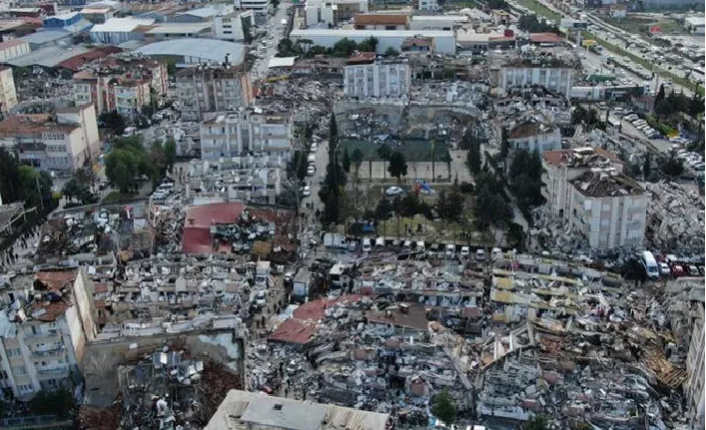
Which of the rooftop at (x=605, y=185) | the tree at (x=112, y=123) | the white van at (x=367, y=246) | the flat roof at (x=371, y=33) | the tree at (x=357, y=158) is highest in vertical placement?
the flat roof at (x=371, y=33)

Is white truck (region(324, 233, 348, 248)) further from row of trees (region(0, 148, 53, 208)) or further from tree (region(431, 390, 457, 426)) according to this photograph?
row of trees (region(0, 148, 53, 208))

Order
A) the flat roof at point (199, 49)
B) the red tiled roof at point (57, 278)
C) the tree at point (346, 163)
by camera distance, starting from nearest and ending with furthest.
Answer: the red tiled roof at point (57, 278)
the tree at point (346, 163)
the flat roof at point (199, 49)

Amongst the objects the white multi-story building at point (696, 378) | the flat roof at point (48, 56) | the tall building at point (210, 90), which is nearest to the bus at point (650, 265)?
the white multi-story building at point (696, 378)

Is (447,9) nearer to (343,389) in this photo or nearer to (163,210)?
(163,210)

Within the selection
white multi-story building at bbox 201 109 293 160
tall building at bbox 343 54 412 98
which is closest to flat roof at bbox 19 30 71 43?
tall building at bbox 343 54 412 98

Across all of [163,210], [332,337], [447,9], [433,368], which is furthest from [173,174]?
[447,9]

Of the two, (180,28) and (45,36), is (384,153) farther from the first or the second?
(45,36)

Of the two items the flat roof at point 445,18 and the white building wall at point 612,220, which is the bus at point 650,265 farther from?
the flat roof at point 445,18
